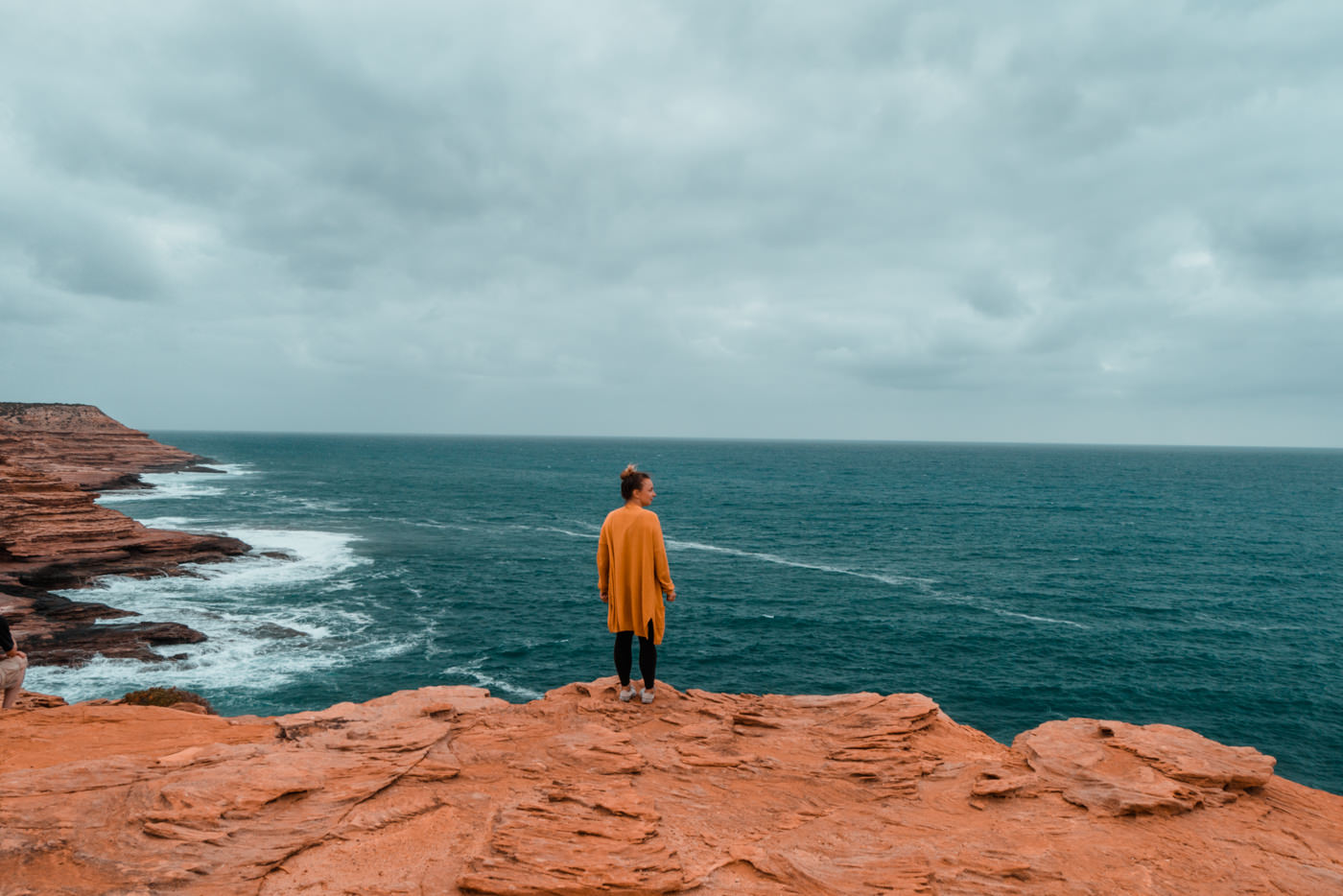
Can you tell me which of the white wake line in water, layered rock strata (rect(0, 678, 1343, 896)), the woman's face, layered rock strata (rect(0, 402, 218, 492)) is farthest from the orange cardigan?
layered rock strata (rect(0, 402, 218, 492))

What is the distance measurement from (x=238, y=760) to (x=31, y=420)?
14971 centimetres

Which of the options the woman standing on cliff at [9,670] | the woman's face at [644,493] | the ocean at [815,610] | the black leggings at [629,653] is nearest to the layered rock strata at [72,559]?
the ocean at [815,610]

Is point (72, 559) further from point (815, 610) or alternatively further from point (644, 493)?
point (644, 493)

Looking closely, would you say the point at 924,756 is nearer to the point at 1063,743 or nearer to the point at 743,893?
the point at 1063,743

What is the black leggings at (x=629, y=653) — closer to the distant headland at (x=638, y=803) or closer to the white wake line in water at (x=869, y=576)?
the distant headland at (x=638, y=803)

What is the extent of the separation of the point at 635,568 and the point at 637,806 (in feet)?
9.31

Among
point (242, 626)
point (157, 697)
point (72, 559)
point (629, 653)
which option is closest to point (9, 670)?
point (157, 697)

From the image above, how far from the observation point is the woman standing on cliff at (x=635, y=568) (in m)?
8.55

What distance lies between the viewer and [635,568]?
8641 mm

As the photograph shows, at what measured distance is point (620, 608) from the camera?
8.70 metres

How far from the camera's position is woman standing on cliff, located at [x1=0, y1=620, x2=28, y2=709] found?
9.56 meters

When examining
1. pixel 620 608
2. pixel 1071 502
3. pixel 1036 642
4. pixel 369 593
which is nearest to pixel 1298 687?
pixel 1036 642

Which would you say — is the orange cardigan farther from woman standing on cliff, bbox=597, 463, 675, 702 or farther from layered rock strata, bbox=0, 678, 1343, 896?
layered rock strata, bbox=0, 678, 1343, 896

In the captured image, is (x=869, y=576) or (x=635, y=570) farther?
(x=869, y=576)
